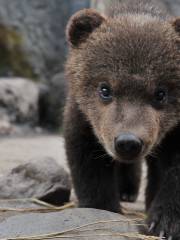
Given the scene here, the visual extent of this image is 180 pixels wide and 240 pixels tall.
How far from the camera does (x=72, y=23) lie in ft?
17.9

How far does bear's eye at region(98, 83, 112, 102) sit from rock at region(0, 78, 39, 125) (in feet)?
27.9

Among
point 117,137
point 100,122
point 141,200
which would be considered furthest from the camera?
point 141,200

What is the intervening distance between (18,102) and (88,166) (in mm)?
8577

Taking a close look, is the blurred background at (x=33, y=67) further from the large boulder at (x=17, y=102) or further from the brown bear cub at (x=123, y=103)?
the brown bear cub at (x=123, y=103)

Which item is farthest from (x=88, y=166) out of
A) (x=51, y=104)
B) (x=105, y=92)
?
(x=51, y=104)

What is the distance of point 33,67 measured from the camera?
1603 cm

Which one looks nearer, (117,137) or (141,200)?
(117,137)

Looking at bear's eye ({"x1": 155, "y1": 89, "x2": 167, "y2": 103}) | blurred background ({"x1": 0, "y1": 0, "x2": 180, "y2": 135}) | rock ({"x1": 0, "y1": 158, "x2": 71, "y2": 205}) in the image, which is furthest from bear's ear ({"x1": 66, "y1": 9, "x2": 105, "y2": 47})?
blurred background ({"x1": 0, "y1": 0, "x2": 180, "y2": 135})

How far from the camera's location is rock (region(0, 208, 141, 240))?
450 centimetres

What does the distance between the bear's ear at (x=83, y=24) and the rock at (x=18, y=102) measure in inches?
316

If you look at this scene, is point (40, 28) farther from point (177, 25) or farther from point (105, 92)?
point (105, 92)

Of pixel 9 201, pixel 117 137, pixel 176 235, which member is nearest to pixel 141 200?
pixel 9 201

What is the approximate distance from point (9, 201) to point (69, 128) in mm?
975

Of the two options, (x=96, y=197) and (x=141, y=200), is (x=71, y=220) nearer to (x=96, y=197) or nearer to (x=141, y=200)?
(x=96, y=197)
